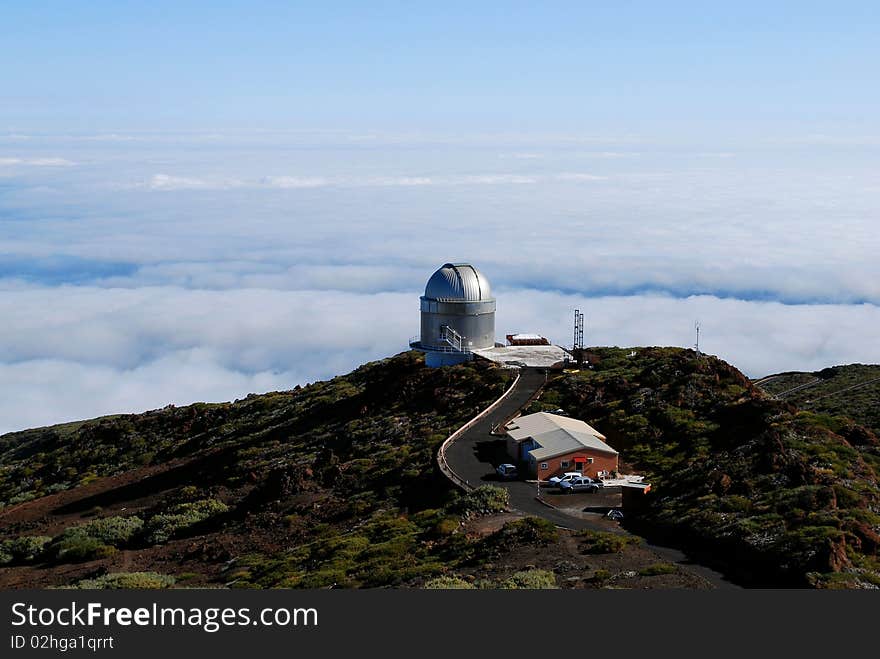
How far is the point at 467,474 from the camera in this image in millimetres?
35375

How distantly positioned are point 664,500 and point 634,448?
6.84 meters

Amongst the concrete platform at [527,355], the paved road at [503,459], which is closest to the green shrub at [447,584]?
the paved road at [503,459]

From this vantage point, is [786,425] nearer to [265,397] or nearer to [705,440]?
[705,440]

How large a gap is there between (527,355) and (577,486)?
21535 millimetres

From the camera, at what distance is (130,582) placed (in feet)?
87.6

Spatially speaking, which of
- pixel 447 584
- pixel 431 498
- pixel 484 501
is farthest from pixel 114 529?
pixel 447 584

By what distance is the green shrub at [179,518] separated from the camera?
116 feet

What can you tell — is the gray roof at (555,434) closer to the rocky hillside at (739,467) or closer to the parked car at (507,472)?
the parked car at (507,472)

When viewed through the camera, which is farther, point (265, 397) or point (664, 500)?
point (265, 397)

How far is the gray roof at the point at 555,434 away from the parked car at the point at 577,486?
3.95 feet

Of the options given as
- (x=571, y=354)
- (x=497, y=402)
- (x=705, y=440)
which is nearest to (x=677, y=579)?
(x=705, y=440)

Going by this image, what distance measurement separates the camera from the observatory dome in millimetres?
55219

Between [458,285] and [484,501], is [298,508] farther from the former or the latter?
[458,285]

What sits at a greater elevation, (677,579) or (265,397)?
(677,579)
